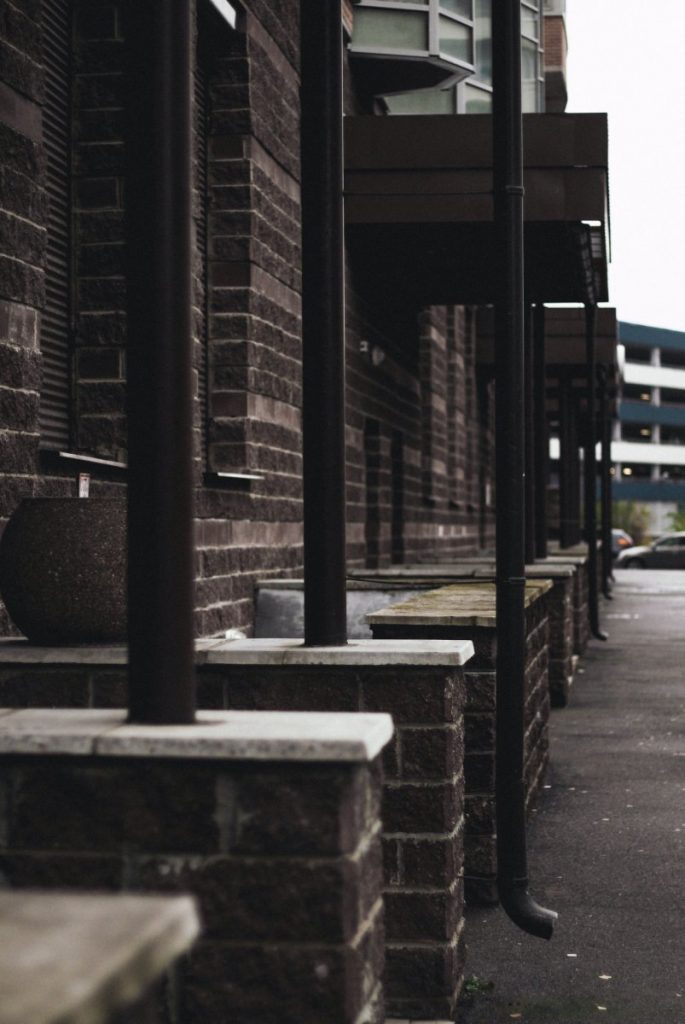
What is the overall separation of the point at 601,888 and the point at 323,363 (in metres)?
2.98

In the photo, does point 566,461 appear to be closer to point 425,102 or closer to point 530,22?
point 530,22

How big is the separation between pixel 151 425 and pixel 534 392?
13.4 metres

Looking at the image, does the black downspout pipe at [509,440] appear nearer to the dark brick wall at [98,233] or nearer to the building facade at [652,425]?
the dark brick wall at [98,233]

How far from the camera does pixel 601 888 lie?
6.36 metres

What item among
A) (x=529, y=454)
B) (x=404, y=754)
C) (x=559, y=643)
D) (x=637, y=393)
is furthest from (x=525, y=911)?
(x=637, y=393)

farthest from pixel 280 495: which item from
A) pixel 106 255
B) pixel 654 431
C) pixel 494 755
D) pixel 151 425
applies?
pixel 654 431

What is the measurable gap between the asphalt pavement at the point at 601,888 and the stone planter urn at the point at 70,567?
5.73 feet

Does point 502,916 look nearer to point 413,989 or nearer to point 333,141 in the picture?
point 413,989

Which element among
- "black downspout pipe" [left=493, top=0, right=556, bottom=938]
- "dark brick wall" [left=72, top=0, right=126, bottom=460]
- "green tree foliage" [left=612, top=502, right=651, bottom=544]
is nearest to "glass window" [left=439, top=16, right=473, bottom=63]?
"dark brick wall" [left=72, top=0, right=126, bottom=460]

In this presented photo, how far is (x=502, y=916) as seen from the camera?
601cm

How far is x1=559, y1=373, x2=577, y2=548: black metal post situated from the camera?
26188mm

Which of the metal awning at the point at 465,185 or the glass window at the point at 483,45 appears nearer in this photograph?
the metal awning at the point at 465,185

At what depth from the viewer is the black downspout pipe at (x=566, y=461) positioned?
85.9ft

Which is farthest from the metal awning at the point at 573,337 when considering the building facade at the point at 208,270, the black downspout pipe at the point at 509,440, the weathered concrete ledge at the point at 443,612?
the black downspout pipe at the point at 509,440
